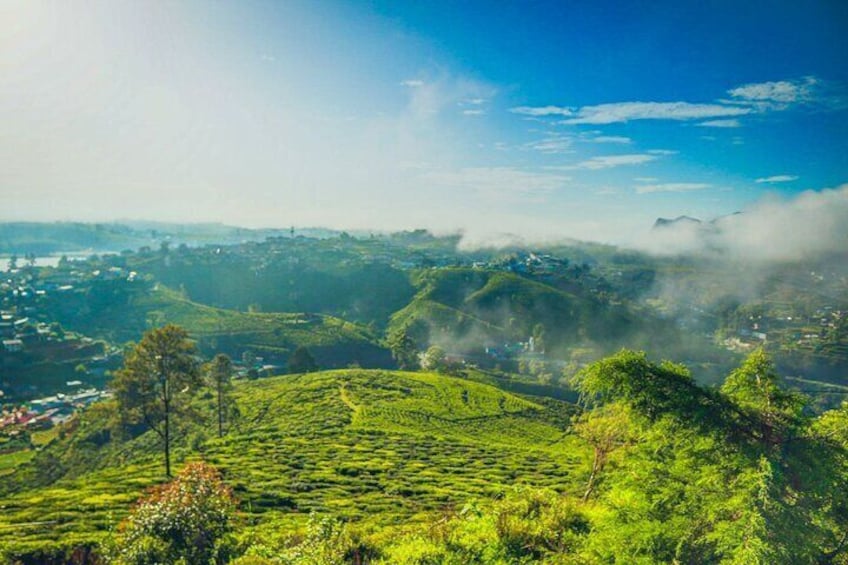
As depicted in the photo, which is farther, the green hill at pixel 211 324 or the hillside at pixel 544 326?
the hillside at pixel 544 326

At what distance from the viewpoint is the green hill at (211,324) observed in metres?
139

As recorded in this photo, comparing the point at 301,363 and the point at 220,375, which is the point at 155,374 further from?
the point at 301,363

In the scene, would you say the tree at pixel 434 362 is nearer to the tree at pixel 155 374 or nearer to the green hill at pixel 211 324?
the green hill at pixel 211 324

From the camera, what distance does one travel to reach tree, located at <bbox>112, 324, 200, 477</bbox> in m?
31.1

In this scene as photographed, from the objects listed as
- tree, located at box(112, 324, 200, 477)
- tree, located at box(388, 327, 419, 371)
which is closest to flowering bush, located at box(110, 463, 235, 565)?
tree, located at box(112, 324, 200, 477)

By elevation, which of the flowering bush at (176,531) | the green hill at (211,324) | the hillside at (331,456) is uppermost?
the flowering bush at (176,531)

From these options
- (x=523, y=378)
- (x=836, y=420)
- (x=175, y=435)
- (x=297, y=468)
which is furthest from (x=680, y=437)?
(x=523, y=378)

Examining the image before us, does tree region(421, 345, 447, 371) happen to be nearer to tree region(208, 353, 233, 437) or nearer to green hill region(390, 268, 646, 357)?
green hill region(390, 268, 646, 357)

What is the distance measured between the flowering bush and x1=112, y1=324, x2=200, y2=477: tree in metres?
16.6

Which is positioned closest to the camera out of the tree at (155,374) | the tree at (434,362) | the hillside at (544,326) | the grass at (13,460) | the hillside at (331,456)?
the hillside at (331,456)

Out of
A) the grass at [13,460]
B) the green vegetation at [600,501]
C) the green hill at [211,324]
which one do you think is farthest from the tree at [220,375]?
the green hill at [211,324]

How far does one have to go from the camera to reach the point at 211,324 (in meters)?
156

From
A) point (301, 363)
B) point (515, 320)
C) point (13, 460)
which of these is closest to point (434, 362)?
point (301, 363)

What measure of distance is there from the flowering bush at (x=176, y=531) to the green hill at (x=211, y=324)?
384 feet
